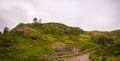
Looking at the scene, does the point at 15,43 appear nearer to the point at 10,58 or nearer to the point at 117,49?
the point at 10,58

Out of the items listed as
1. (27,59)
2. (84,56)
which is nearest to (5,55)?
(27,59)

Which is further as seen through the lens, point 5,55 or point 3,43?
point 3,43

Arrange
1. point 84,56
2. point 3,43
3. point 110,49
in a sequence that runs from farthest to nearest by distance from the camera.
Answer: point 3,43 → point 110,49 → point 84,56

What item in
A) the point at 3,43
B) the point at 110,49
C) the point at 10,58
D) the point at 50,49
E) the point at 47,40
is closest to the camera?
the point at 110,49

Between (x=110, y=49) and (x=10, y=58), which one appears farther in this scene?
(x=10, y=58)

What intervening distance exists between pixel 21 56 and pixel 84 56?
59551mm

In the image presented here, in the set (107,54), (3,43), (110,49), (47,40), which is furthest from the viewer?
(47,40)

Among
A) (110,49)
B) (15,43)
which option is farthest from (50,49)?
(110,49)

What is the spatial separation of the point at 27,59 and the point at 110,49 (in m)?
54.7

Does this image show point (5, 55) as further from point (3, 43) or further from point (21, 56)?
point (3, 43)

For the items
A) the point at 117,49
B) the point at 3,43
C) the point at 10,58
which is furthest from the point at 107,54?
the point at 3,43

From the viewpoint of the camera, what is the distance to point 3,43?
186 metres

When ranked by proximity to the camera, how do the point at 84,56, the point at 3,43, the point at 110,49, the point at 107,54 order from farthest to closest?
1. the point at 3,43
2. the point at 110,49
3. the point at 107,54
4. the point at 84,56

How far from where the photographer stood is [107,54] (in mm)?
127125
